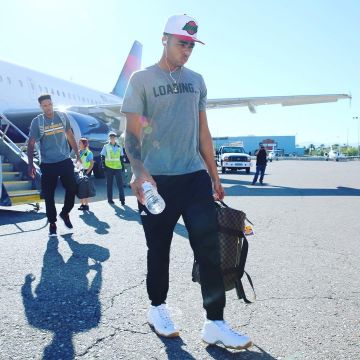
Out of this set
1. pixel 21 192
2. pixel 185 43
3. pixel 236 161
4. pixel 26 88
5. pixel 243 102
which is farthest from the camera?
pixel 236 161

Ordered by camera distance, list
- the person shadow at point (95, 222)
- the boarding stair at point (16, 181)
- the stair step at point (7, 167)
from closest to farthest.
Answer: the person shadow at point (95, 222), the boarding stair at point (16, 181), the stair step at point (7, 167)

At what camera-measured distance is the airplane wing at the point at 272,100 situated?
18938 mm

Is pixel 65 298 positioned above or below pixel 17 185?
below

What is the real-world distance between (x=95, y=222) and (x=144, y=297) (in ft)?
12.8

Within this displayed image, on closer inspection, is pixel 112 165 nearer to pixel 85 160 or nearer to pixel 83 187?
pixel 85 160

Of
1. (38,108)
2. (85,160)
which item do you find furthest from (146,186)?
(38,108)

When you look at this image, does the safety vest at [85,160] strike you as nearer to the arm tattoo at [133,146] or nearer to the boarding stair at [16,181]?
the boarding stair at [16,181]

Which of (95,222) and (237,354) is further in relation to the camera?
(95,222)

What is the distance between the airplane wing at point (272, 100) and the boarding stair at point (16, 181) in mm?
11265

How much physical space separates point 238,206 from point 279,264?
4865 millimetres

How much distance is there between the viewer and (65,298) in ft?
11.1

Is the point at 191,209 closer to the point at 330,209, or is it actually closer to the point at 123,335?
the point at 123,335

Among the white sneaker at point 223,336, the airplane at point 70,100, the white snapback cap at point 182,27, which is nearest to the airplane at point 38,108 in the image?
the airplane at point 70,100

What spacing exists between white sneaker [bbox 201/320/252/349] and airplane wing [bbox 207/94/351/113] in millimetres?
16700
